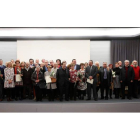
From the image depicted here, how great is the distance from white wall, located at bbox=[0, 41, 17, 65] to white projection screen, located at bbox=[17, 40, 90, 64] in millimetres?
799

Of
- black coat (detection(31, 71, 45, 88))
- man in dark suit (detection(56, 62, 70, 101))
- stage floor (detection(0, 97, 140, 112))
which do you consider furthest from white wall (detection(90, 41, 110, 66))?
stage floor (detection(0, 97, 140, 112))

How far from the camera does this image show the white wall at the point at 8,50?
13102 mm

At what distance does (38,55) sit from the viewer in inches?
486

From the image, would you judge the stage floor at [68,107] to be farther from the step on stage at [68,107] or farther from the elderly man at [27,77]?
the elderly man at [27,77]

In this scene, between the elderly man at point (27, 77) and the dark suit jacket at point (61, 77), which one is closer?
the dark suit jacket at point (61, 77)

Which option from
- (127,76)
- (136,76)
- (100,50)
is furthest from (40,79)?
(100,50)

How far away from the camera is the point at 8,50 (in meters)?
13.1

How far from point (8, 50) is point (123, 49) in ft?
27.0

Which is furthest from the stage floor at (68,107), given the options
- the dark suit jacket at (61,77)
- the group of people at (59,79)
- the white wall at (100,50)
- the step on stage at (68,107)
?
the white wall at (100,50)

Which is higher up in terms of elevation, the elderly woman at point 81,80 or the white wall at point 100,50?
the white wall at point 100,50

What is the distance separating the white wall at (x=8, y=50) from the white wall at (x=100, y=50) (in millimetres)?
5528

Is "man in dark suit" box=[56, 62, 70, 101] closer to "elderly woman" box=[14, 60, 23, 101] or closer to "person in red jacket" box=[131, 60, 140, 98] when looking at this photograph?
"elderly woman" box=[14, 60, 23, 101]
